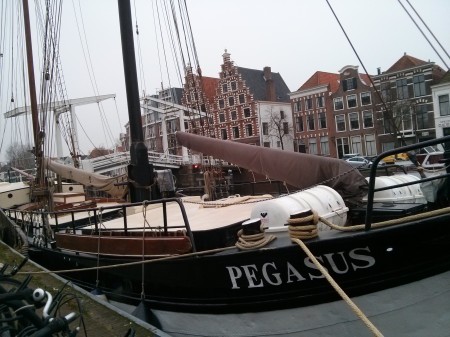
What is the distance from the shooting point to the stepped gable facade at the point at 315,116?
38281 mm

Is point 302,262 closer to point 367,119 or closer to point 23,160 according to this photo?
point 23,160

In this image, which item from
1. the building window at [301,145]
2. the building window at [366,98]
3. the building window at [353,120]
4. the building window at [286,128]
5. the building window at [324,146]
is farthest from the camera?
the building window at [286,128]

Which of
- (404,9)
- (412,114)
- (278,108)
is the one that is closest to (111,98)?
(278,108)

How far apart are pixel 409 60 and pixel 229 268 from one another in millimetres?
35429

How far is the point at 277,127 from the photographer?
41719 millimetres

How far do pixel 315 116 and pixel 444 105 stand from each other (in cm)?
1193

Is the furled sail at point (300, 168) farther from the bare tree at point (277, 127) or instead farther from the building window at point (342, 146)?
the bare tree at point (277, 127)

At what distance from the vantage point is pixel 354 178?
4180mm

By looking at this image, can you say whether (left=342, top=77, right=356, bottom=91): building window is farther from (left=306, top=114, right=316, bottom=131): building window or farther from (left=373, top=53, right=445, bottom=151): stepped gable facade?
(left=306, top=114, right=316, bottom=131): building window

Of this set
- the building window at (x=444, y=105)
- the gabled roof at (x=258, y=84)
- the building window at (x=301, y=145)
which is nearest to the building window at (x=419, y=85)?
the building window at (x=444, y=105)

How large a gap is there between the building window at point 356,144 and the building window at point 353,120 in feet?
3.16

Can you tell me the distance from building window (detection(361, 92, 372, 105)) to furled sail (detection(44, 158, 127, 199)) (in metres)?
29.8

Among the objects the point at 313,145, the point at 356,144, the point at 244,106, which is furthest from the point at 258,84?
the point at 356,144

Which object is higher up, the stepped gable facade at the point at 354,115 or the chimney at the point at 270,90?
the chimney at the point at 270,90
